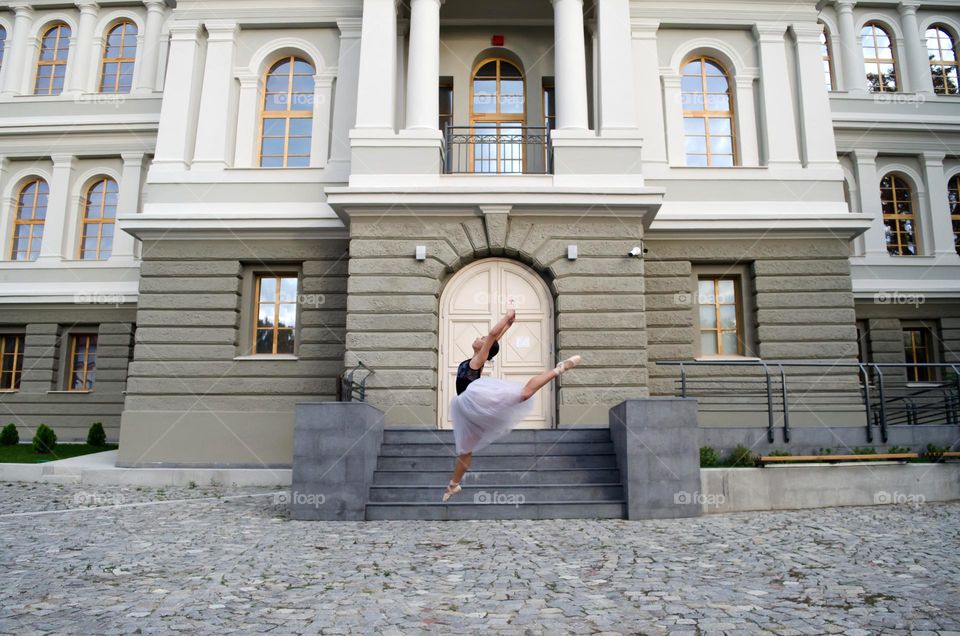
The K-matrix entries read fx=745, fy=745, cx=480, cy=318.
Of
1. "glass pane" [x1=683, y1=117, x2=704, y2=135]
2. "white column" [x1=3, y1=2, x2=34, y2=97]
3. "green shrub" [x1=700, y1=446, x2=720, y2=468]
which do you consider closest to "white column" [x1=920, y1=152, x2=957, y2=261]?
"glass pane" [x1=683, y1=117, x2=704, y2=135]

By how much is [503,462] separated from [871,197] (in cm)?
1636

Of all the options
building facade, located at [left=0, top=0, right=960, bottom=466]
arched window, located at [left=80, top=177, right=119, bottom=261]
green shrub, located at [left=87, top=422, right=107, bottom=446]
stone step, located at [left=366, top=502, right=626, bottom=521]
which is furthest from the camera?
arched window, located at [left=80, top=177, right=119, bottom=261]

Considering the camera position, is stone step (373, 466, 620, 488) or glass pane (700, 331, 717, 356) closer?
stone step (373, 466, 620, 488)

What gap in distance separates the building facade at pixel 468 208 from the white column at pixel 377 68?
6 centimetres

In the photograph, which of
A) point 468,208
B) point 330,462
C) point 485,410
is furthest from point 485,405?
point 468,208

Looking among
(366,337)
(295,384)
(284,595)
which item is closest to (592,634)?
(284,595)

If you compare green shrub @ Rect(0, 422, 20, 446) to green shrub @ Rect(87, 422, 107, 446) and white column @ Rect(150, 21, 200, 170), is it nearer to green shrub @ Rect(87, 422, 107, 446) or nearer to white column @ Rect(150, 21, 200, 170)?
green shrub @ Rect(87, 422, 107, 446)

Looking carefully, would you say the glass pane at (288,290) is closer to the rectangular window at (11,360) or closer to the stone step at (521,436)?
the stone step at (521,436)

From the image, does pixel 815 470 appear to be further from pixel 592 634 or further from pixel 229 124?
pixel 229 124

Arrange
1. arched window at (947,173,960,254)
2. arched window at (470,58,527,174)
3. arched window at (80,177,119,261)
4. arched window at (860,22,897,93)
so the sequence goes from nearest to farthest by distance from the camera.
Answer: arched window at (470,58,527,174) < arched window at (947,173,960,254) < arched window at (80,177,119,261) < arched window at (860,22,897,93)

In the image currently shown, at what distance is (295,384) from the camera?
16.5 m

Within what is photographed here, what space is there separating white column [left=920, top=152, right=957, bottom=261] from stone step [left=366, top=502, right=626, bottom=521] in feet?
55.2

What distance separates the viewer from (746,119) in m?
18.1

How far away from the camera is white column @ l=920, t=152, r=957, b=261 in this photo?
2234cm
